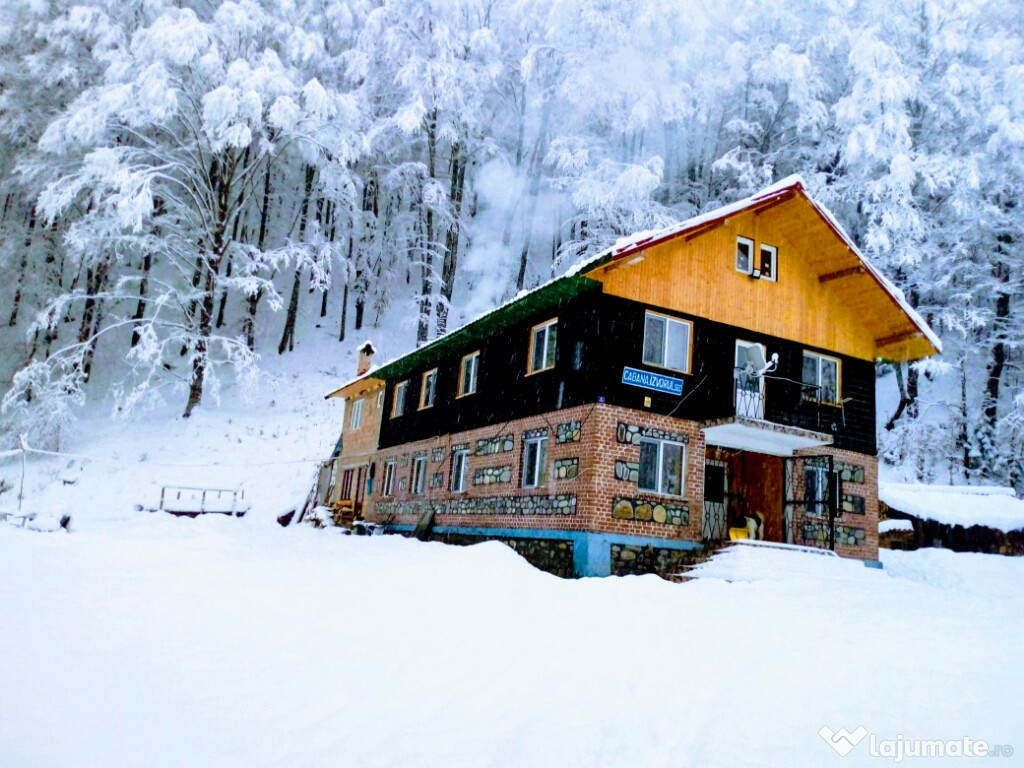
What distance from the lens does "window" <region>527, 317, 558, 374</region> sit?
16.6 m

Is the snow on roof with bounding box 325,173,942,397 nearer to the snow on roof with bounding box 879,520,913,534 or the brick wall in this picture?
the brick wall

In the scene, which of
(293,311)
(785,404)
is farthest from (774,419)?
(293,311)

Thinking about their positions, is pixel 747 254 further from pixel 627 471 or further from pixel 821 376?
pixel 627 471

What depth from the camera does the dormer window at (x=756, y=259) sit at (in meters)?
17.4

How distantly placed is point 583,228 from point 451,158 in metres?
7.35

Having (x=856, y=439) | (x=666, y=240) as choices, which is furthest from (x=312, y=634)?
(x=856, y=439)

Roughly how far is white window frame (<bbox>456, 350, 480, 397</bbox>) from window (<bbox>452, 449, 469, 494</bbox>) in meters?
1.68

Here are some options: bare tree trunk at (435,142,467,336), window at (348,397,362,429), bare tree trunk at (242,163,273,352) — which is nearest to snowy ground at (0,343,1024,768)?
window at (348,397,362,429)

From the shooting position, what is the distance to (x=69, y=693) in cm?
541

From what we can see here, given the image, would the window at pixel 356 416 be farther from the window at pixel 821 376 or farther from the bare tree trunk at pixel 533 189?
the window at pixel 821 376

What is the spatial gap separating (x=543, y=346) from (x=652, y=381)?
9.38ft

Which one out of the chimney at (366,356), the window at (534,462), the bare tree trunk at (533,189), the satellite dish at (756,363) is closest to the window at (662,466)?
the window at (534,462)

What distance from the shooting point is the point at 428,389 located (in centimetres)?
2316

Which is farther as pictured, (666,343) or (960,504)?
(960,504)
